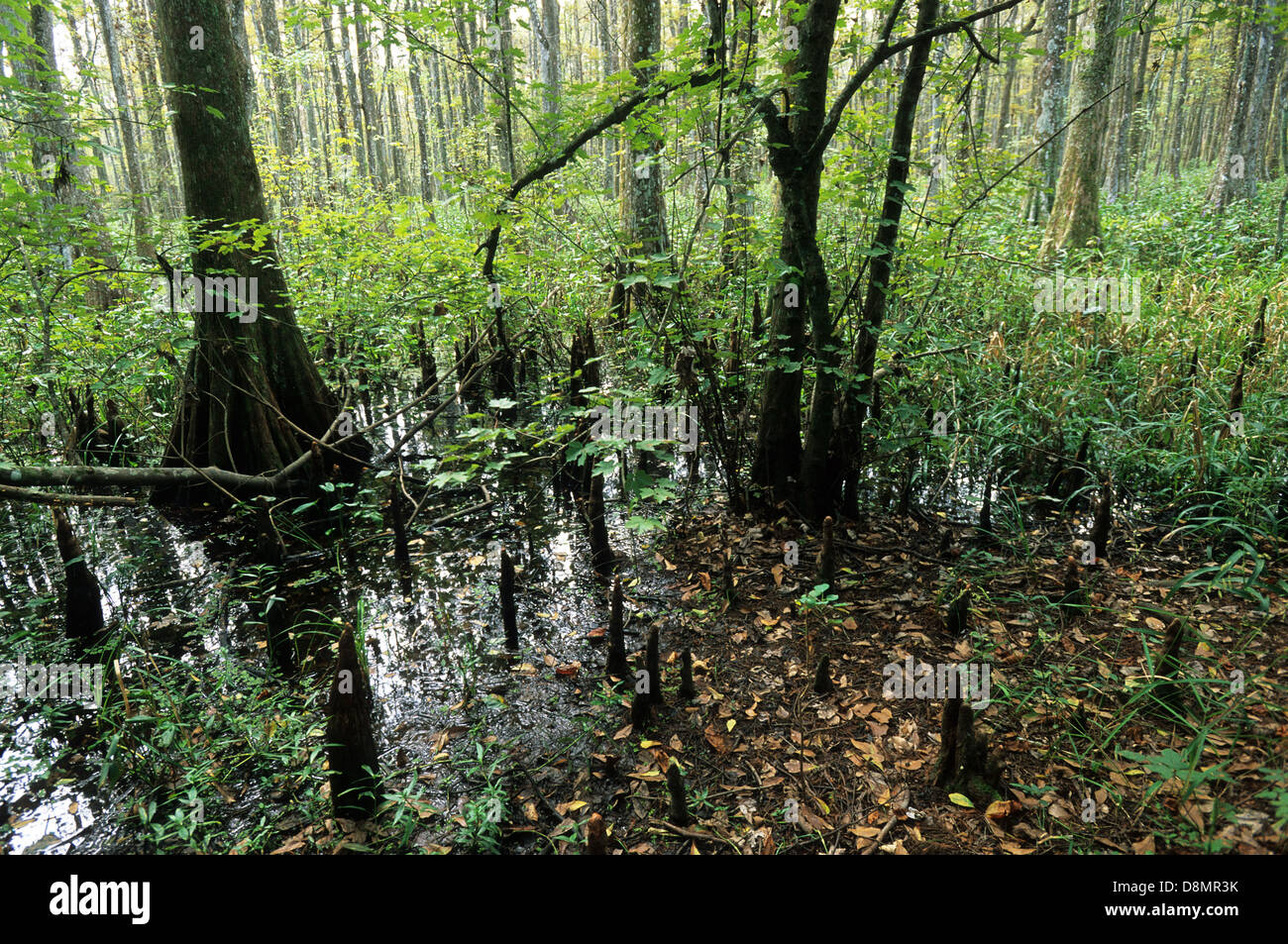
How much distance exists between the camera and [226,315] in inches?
200

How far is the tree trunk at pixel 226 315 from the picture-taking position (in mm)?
4805

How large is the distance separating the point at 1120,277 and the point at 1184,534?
14.0ft

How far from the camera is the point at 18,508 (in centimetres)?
516

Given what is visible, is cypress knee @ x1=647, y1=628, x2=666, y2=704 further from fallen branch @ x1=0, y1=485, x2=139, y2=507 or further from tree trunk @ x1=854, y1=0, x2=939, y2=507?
fallen branch @ x1=0, y1=485, x2=139, y2=507

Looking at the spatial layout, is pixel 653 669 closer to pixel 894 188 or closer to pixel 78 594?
pixel 894 188

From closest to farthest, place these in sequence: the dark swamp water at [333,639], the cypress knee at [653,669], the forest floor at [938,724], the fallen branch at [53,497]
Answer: the forest floor at [938,724] < the dark swamp water at [333,639] < the cypress knee at [653,669] < the fallen branch at [53,497]

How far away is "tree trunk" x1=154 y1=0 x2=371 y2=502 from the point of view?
480 centimetres

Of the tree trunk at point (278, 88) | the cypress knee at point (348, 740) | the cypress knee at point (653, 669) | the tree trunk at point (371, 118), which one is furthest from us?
the tree trunk at point (371, 118)

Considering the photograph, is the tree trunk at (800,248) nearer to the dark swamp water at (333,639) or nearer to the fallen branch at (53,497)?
the dark swamp water at (333,639)

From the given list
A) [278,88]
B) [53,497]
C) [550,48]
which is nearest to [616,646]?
[53,497]

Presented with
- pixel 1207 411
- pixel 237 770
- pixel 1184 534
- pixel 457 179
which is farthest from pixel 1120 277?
pixel 237 770

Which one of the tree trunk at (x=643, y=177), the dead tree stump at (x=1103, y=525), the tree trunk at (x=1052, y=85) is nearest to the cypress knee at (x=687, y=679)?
the dead tree stump at (x=1103, y=525)

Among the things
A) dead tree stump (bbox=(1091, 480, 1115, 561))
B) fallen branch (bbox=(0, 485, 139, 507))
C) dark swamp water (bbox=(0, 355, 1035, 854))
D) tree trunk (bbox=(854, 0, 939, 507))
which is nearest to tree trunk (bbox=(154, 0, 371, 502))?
dark swamp water (bbox=(0, 355, 1035, 854))

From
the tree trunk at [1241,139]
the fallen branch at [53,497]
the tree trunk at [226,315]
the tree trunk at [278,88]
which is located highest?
the tree trunk at [278,88]
